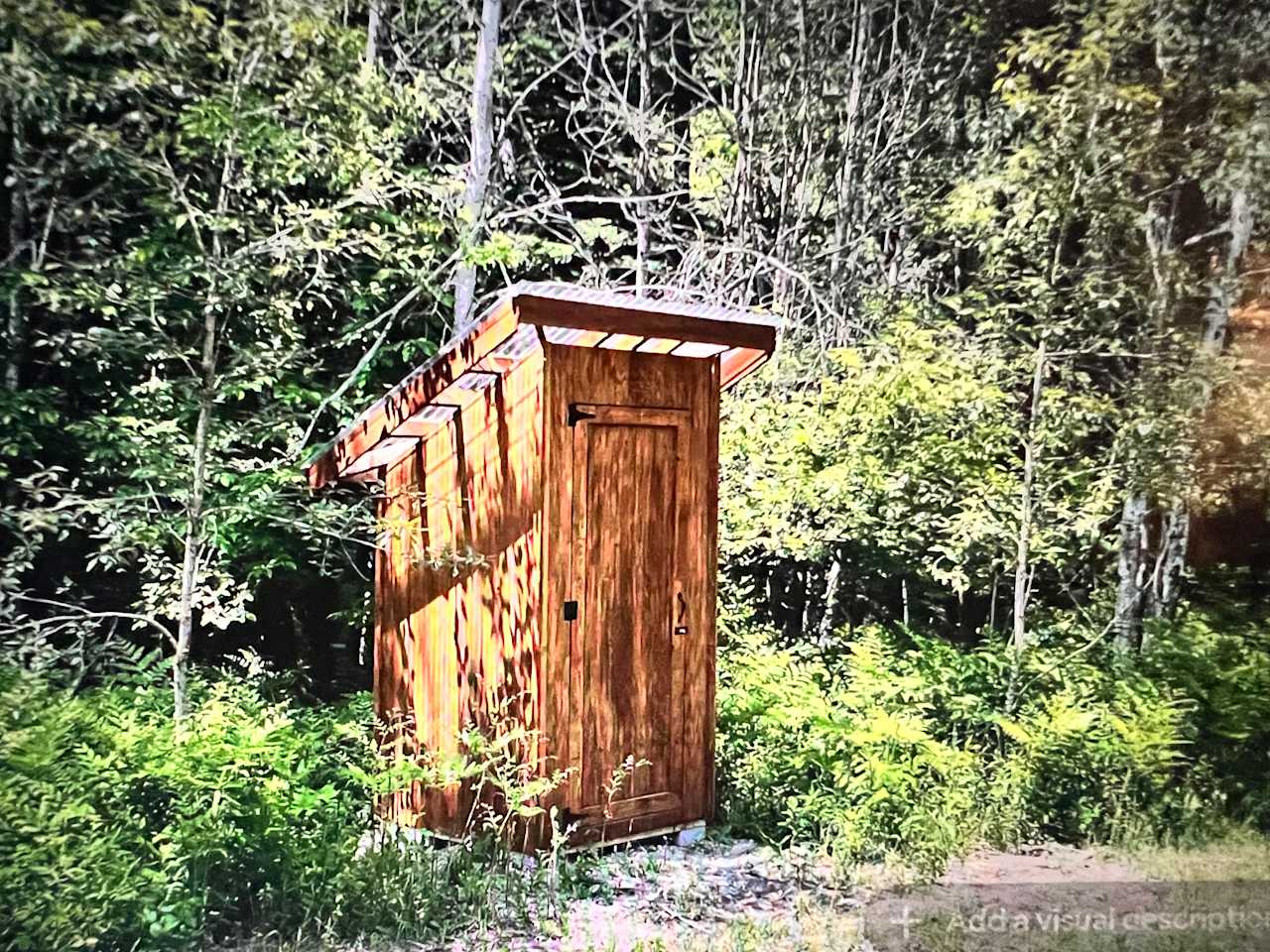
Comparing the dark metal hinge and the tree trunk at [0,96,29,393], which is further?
the dark metal hinge

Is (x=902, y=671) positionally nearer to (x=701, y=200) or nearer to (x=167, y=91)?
(x=701, y=200)

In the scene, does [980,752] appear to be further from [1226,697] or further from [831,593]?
[831,593]

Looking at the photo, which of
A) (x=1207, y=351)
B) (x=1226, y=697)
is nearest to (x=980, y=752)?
(x=1226, y=697)

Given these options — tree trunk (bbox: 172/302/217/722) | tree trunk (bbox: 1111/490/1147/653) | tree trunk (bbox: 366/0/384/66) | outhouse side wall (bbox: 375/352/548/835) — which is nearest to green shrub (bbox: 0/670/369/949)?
tree trunk (bbox: 172/302/217/722)

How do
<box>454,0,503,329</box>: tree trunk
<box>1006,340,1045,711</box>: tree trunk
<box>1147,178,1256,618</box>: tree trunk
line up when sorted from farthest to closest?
1. <box>454,0,503,329</box>: tree trunk
2. <box>1006,340,1045,711</box>: tree trunk
3. <box>1147,178,1256,618</box>: tree trunk

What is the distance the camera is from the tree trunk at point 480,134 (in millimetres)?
4645

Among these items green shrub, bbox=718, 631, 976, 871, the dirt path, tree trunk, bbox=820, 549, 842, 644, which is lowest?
the dirt path

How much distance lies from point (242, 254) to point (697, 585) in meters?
1.91

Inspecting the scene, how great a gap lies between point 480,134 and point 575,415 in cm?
171

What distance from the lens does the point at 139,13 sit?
3.55 metres

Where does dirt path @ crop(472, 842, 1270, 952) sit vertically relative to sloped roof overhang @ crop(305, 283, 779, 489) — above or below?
below

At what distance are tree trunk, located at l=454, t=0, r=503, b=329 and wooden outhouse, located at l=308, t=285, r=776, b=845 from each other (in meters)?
1.02

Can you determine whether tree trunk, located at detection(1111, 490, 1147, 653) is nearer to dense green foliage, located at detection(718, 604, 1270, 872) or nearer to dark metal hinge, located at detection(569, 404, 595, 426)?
dense green foliage, located at detection(718, 604, 1270, 872)

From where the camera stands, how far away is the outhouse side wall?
11.6 feet
